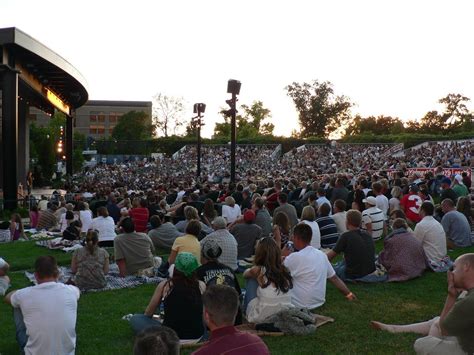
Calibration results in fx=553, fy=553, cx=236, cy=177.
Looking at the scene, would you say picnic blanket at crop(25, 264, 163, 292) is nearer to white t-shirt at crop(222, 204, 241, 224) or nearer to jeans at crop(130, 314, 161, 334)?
jeans at crop(130, 314, 161, 334)

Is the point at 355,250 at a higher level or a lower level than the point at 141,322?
higher

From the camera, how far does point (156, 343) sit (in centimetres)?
264

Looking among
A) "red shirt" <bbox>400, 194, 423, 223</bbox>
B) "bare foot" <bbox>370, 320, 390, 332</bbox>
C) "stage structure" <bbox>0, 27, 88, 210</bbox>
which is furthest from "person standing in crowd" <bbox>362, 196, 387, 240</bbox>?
"stage structure" <bbox>0, 27, 88, 210</bbox>

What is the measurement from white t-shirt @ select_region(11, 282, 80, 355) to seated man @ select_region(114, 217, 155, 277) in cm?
452

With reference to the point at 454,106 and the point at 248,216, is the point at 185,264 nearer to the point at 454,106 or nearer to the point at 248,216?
the point at 248,216

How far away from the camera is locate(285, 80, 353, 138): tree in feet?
300

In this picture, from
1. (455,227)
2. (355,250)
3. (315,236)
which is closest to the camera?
(355,250)

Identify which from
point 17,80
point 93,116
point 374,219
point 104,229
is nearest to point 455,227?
point 374,219

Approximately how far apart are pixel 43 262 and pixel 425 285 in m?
5.76

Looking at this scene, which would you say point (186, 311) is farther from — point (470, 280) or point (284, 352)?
point (470, 280)

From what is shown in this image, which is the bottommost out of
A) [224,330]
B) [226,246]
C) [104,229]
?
[104,229]

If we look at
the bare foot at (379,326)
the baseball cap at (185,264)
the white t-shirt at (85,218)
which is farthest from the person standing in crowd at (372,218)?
the white t-shirt at (85,218)

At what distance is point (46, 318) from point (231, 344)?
2384 millimetres

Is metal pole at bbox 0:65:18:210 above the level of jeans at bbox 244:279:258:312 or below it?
above
